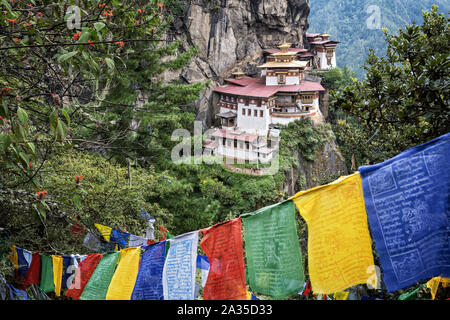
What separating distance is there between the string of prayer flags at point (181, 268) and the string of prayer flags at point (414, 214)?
1740 mm

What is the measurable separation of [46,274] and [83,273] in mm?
905

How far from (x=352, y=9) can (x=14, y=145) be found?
6415cm

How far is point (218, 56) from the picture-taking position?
26.7 meters

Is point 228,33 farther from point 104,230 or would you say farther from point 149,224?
point 104,230

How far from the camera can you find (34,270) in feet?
18.1

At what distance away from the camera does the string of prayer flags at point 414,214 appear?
236 centimetres

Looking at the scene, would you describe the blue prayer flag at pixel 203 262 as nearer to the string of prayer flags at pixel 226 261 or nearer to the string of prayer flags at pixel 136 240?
the string of prayer flags at pixel 226 261

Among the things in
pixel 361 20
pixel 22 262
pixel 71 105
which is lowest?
pixel 22 262

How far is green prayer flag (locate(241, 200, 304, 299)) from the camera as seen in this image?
115 inches

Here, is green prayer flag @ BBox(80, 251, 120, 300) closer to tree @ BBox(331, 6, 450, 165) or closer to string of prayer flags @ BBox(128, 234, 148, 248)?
string of prayer flags @ BBox(128, 234, 148, 248)

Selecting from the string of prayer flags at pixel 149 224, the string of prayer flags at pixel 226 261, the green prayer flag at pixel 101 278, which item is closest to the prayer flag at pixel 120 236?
the string of prayer flags at pixel 149 224

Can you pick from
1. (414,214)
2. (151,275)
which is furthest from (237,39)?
(414,214)

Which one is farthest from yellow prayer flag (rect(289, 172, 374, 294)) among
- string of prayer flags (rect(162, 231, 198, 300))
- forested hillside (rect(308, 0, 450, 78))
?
forested hillside (rect(308, 0, 450, 78))
